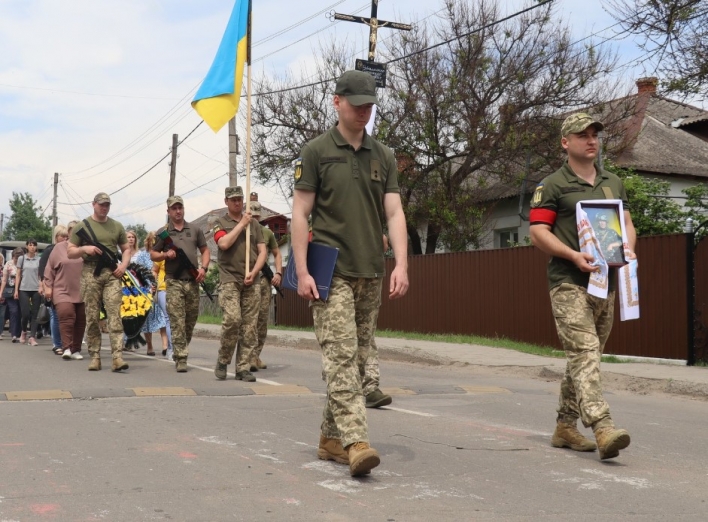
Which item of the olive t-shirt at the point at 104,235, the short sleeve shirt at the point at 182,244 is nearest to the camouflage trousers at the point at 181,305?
the short sleeve shirt at the point at 182,244

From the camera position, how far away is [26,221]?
80.4 meters

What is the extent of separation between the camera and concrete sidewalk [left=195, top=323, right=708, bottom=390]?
1075 centimetres

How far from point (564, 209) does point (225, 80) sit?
6613mm

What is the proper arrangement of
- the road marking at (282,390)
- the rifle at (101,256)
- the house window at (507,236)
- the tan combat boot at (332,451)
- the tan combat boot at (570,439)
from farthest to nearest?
the house window at (507,236) → the rifle at (101,256) → the road marking at (282,390) → the tan combat boot at (570,439) → the tan combat boot at (332,451)

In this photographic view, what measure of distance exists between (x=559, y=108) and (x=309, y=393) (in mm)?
19118

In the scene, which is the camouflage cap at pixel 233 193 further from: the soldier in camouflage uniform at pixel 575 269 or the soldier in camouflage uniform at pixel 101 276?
the soldier in camouflage uniform at pixel 575 269

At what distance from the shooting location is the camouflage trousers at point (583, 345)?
17.8 ft

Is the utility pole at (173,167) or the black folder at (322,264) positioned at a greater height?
the utility pole at (173,167)

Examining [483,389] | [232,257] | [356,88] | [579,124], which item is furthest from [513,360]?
[356,88]

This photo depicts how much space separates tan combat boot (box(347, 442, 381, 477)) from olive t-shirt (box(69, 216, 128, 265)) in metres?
6.70

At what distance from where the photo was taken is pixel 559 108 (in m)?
26.2

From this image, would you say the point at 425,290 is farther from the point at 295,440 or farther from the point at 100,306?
the point at 295,440

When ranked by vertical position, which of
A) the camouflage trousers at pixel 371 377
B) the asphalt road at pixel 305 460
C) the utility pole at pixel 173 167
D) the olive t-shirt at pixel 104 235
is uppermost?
the utility pole at pixel 173 167

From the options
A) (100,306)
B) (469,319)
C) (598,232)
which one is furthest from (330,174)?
(469,319)
